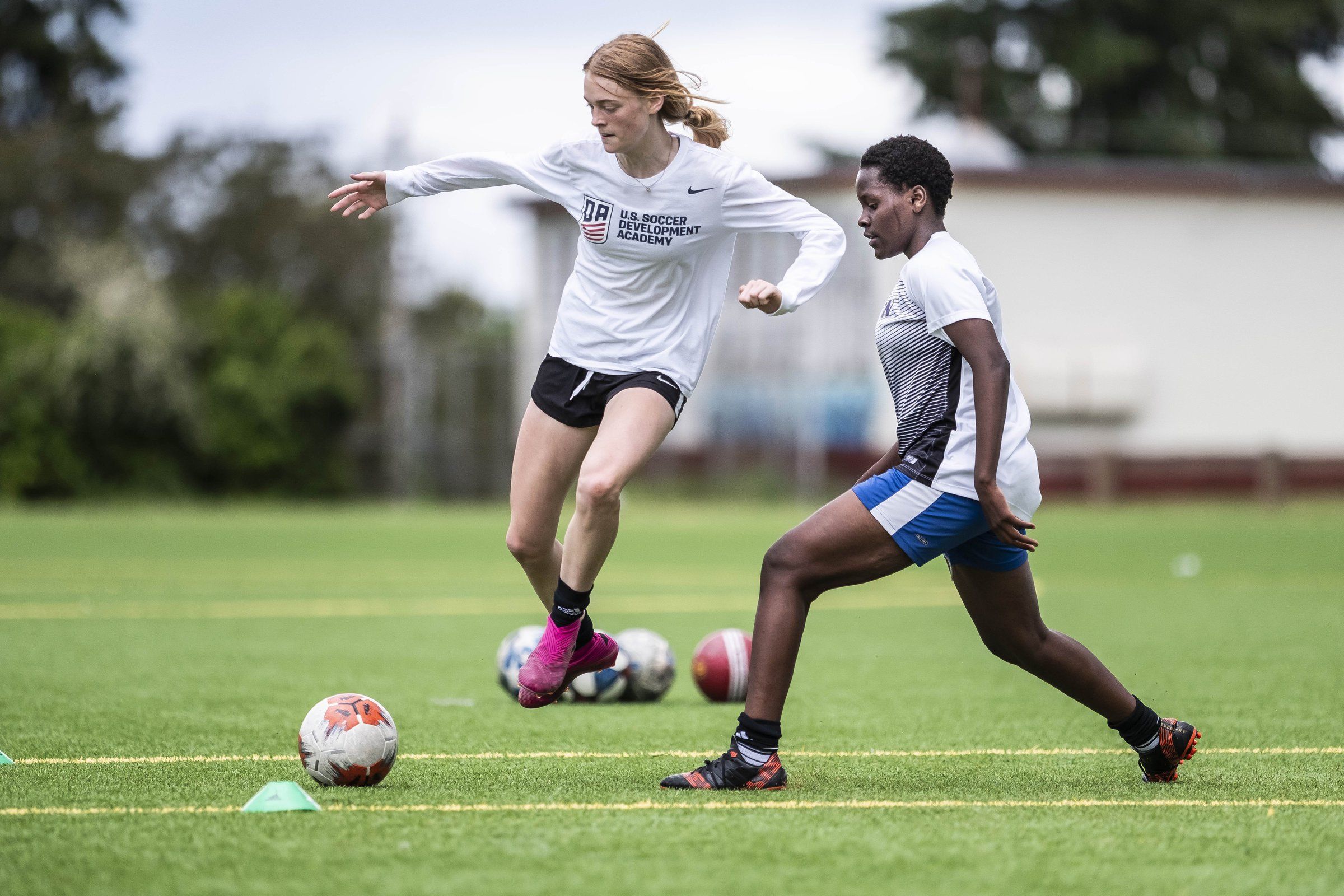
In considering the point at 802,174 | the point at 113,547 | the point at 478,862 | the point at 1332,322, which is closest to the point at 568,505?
the point at 802,174

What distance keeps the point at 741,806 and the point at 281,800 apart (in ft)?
4.64

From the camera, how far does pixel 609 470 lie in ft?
19.5

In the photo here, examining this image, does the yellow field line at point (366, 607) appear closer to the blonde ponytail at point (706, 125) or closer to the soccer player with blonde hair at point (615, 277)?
the soccer player with blonde hair at point (615, 277)

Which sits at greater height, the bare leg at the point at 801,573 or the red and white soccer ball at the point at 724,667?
the bare leg at the point at 801,573

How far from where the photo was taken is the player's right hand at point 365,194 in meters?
6.55

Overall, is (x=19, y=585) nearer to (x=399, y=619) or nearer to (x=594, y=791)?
(x=399, y=619)

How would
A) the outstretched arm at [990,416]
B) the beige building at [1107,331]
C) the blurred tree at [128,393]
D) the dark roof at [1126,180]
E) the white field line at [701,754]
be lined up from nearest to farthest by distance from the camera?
the outstretched arm at [990,416]
the white field line at [701,754]
the blurred tree at [128,393]
the dark roof at [1126,180]
the beige building at [1107,331]

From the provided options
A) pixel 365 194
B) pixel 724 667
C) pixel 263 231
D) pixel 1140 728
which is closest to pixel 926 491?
pixel 1140 728

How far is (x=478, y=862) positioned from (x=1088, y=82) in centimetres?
4258

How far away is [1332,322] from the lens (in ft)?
124

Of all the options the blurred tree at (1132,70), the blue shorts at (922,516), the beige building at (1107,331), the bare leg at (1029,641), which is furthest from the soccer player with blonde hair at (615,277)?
the blurred tree at (1132,70)

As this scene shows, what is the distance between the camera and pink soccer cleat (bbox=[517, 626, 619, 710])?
6.10 meters

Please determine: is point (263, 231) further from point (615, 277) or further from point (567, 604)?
point (567, 604)

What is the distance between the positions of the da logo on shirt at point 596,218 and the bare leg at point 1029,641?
186 cm
